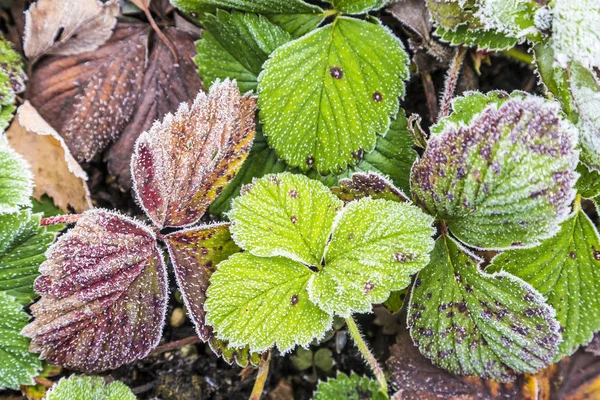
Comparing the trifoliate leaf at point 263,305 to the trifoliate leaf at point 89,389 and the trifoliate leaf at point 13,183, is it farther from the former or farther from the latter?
the trifoliate leaf at point 13,183

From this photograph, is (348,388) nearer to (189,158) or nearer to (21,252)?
(189,158)

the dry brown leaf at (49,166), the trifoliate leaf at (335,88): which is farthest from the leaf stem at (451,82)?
the dry brown leaf at (49,166)

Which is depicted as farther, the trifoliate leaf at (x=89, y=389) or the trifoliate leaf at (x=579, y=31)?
the trifoliate leaf at (x=89, y=389)

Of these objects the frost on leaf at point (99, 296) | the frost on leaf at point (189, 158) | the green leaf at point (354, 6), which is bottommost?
the frost on leaf at point (99, 296)

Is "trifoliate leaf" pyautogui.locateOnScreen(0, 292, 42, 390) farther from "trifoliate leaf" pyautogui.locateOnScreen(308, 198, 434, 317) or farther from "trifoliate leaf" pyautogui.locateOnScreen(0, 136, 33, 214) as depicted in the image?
"trifoliate leaf" pyautogui.locateOnScreen(308, 198, 434, 317)

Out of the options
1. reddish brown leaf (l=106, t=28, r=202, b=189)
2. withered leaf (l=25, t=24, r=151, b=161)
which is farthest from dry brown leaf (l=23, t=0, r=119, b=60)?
reddish brown leaf (l=106, t=28, r=202, b=189)

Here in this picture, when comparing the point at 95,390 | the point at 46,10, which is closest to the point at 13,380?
the point at 95,390
